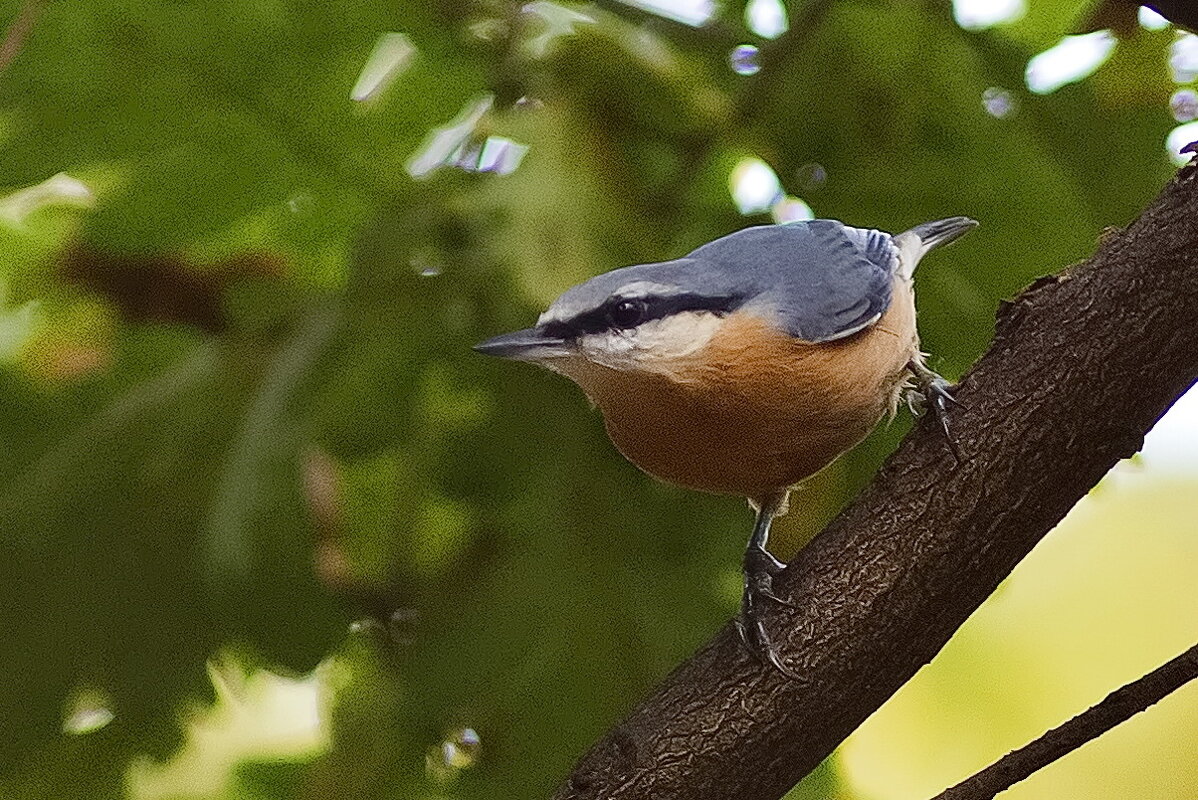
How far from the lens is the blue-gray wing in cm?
66

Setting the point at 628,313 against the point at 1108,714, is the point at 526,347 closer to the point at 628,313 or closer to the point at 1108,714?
the point at 628,313

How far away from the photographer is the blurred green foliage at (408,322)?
0.78 metres

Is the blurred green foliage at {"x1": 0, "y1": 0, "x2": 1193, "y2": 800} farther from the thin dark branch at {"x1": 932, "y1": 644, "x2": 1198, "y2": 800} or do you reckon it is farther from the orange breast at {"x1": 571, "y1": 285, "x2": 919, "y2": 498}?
the thin dark branch at {"x1": 932, "y1": 644, "x2": 1198, "y2": 800}

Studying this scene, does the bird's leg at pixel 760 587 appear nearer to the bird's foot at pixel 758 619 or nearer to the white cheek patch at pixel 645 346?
the bird's foot at pixel 758 619

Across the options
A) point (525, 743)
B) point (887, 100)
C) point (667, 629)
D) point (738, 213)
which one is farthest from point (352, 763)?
point (887, 100)

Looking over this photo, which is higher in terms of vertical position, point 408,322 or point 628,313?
point 628,313

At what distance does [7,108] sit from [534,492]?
15.0 inches

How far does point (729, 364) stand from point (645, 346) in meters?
0.04

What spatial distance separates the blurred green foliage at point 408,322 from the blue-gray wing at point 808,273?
0.08 meters

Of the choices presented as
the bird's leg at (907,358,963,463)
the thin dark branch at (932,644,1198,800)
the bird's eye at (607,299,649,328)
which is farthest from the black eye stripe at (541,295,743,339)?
the thin dark branch at (932,644,1198,800)

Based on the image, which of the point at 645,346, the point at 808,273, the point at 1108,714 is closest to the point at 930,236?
the point at 808,273

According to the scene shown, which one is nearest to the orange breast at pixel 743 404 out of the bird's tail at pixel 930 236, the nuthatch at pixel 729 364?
the nuthatch at pixel 729 364

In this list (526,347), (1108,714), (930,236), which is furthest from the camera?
(930,236)

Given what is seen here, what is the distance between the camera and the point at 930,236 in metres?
0.78
